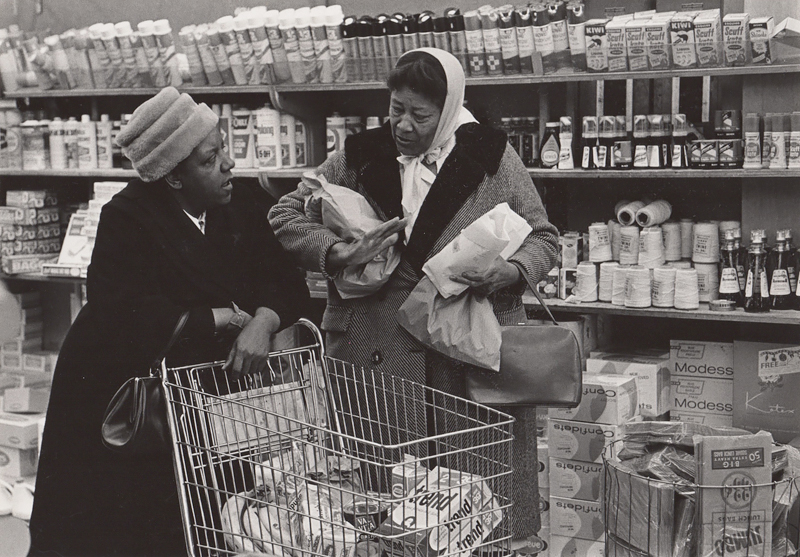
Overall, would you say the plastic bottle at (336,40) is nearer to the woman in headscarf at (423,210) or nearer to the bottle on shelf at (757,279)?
the woman in headscarf at (423,210)

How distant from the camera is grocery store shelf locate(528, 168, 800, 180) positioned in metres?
3.50

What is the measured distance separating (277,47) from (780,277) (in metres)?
2.36

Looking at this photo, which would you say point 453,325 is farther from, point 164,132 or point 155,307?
point 164,132

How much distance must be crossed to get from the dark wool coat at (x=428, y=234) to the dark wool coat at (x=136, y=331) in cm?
21

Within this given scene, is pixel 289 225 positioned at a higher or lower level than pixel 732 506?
higher

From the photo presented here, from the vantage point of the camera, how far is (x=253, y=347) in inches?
89.9

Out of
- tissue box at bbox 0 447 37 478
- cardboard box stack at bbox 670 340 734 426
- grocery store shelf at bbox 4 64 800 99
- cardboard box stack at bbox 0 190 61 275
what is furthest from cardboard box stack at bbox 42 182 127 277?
cardboard box stack at bbox 670 340 734 426

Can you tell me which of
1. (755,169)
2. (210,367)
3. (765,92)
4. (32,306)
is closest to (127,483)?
(210,367)

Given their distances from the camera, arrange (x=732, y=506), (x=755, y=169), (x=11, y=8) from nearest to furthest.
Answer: (x=732, y=506), (x=755, y=169), (x=11, y=8)

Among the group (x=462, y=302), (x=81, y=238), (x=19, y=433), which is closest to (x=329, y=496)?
(x=462, y=302)

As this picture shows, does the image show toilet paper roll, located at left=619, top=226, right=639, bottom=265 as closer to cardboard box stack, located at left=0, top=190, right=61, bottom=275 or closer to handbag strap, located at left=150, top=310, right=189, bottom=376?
handbag strap, located at left=150, top=310, right=189, bottom=376

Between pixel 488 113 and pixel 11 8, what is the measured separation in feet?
9.82

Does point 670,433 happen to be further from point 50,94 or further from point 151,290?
point 50,94

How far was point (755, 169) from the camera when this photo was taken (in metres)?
3.56
